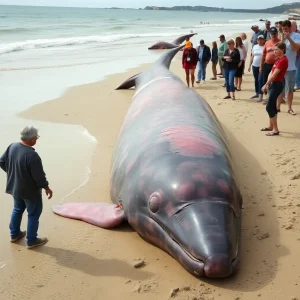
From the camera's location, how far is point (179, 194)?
16.1ft

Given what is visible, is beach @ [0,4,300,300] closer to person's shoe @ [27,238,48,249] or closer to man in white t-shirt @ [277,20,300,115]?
person's shoe @ [27,238,48,249]

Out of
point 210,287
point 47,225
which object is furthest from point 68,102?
point 210,287

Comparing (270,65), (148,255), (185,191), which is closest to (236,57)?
(270,65)

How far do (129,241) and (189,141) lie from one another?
154 centimetres

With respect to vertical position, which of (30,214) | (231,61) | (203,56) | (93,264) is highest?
(231,61)

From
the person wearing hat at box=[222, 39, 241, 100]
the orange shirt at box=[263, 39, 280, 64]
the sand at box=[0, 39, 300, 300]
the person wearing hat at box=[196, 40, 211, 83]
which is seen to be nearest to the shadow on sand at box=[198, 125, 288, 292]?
the sand at box=[0, 39, 300, 300]

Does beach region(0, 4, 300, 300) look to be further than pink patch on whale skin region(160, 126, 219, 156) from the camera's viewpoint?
No

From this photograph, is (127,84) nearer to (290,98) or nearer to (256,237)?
(290,98)

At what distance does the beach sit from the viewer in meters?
4.56

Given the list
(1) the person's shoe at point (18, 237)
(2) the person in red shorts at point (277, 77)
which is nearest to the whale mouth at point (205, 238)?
(1) the person's shoe at point (18, 237)

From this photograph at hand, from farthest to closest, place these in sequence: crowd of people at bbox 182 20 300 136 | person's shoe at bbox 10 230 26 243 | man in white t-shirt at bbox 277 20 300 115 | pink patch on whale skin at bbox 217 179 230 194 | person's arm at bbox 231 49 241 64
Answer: person's arm at bbox 231 49 241 64, man in white t-shirt at bbox 277 20 300 115, crowd of people at bbox 182 20 300 136, person's shoe at bbox 10 230 26 243, pink patch on whale skin at bbox 217 179 230 194

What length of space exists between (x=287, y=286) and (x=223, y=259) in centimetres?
77

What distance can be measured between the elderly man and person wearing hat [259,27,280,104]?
736cm

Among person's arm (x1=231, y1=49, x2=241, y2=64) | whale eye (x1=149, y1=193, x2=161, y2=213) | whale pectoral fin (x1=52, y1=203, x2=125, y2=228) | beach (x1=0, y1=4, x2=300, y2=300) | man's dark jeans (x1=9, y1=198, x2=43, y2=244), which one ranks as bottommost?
beach (x1=0, y1=4, x2=300, y2=300)
